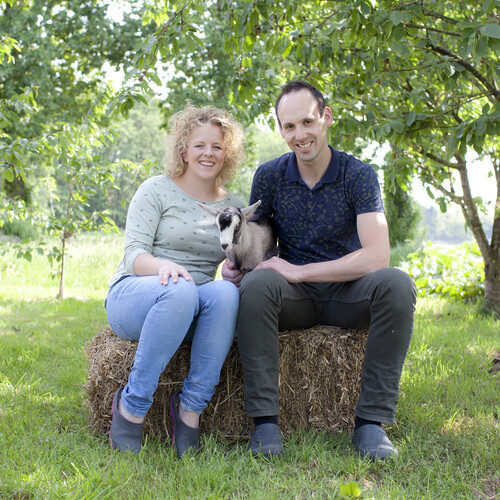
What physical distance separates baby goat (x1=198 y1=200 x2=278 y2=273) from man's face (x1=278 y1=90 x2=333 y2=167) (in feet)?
1.52

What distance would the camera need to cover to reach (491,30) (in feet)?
8.00

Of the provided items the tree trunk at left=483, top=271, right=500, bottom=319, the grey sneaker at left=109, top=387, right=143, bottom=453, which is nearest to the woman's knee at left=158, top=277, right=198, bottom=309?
the grey sneaker at left=109, top=387, right=143, bottom=453

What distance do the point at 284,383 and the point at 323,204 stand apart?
3.83ft

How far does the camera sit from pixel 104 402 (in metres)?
2.94

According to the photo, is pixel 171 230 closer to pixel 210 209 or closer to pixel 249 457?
pixel 210 209

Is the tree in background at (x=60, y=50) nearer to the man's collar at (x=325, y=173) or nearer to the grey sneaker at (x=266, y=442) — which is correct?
the man's collar at (x=325, y=173)

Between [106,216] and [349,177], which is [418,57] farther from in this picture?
[106,216]

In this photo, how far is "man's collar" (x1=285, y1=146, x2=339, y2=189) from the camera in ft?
10.6

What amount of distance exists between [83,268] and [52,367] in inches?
229

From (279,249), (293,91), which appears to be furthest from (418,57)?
(279,249)

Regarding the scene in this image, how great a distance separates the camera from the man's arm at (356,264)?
116 inches

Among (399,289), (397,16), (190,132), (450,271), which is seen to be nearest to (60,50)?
(450,271)

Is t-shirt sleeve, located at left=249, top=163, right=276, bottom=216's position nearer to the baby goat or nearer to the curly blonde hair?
the baby goat

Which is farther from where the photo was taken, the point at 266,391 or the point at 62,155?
the point at 62,155
